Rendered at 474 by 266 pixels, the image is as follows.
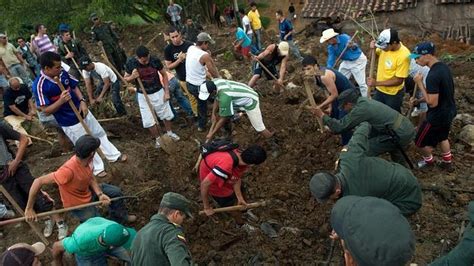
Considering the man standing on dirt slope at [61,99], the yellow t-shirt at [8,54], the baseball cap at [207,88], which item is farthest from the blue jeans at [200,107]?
the yellow t-shirt at [8,54]

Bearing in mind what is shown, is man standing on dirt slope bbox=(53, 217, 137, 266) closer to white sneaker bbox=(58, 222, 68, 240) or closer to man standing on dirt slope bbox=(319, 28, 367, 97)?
white sneaker bbox=(58, 222, 68, 240)

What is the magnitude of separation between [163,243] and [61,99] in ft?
9.87

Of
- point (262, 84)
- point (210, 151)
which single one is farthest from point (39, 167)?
point (262, 84)

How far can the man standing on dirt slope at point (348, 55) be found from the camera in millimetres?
6434

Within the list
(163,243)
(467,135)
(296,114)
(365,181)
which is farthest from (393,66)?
(163,243)

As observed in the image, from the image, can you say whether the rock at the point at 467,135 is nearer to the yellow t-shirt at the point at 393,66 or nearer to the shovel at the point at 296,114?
the yellow t-shirt at the point at 393,66

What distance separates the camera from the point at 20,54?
10148mm

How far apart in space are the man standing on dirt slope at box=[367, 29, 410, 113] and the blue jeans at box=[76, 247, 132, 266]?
159 inches

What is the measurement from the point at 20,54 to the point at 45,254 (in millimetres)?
7300

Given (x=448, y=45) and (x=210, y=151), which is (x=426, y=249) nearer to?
(x=210, y=151)

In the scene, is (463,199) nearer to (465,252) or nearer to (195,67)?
(465,252)

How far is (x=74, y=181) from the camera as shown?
415 cm

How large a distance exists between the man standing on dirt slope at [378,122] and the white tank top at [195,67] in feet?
8.73

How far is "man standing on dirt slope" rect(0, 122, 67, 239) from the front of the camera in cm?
466
